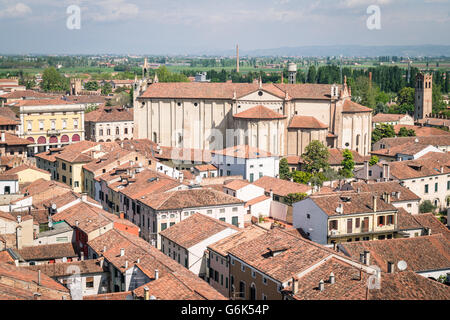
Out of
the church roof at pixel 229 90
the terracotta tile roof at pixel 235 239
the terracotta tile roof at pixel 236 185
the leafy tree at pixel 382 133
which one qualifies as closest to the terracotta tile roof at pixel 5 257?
the terracotta tile roof at pixel 235 239

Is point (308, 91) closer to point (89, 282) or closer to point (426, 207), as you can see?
point (426, 207)

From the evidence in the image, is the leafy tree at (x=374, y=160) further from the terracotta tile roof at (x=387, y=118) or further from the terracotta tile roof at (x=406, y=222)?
the terracotta tile roof at (x=387, y=118)

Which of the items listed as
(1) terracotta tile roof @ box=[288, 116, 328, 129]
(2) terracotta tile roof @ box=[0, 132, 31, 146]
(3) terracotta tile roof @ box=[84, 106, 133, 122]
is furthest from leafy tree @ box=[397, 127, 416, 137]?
A: (2) terracotta tile roof @ box=[0, 132, 31, 146]

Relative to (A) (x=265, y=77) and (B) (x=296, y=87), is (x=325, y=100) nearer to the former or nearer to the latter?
(B) (x=296, y=87)

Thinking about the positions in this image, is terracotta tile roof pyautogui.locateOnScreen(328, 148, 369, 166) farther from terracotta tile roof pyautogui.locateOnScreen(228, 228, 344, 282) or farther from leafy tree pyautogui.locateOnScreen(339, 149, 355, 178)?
terracotta tile roof pyautogui.locateOnScreen(228, 228, 344, 282)

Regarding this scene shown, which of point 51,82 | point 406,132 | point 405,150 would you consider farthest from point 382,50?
point 51,82

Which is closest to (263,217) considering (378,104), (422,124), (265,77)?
(422,124)
